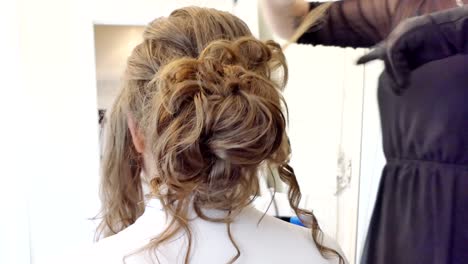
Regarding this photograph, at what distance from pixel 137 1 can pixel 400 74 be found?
100 cm

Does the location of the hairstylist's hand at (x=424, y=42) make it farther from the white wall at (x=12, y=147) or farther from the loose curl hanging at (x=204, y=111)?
the white wall at (x=12, y=147)

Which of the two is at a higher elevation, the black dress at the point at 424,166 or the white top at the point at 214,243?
the black dress at the point at 424,166

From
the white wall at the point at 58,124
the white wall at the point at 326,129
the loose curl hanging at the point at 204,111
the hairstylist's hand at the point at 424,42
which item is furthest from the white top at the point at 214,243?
the white wall at the point at 58,124

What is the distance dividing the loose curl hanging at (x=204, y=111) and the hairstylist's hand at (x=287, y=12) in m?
0.04

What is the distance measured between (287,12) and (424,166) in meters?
0.26

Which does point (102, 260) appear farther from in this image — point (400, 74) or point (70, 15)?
point (70, 15)

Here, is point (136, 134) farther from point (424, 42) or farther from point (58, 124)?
point (58, 124)

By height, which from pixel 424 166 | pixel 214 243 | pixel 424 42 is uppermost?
pixel 424 42

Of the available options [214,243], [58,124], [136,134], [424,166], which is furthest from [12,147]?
[424,166]

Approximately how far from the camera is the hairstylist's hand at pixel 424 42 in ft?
1.18

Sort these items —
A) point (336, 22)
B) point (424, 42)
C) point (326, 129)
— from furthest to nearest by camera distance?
1. point (326, 129)
2. point (336, 22)
3. point (424, 42)

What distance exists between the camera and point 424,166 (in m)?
0.41

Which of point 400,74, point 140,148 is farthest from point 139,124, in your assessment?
point 400,74

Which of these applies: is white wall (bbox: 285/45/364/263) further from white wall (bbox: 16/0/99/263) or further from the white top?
white wall (bbox: 16/0/99/263)
